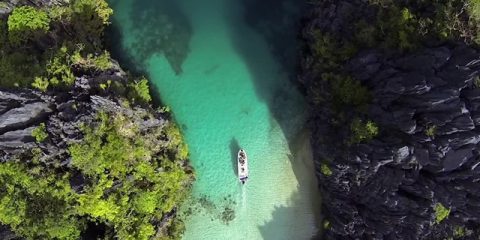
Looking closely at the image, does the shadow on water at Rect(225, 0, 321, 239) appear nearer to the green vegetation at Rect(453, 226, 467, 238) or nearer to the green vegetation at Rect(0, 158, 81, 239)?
the green vegetation at Rect(453, 226, 467, 238)

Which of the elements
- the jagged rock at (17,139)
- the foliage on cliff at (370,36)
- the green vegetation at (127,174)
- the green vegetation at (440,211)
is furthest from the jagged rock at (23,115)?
the green vegetation at (440,211)

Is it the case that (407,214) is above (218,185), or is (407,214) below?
below

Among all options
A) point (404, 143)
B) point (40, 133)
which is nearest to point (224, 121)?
point (40, 133)

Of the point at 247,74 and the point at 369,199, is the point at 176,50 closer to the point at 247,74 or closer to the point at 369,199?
the point at 247,74

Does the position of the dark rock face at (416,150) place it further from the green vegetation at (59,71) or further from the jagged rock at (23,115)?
the jagged rock at (23,115)

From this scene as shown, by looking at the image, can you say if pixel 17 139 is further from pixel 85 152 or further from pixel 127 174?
pixel 127 174

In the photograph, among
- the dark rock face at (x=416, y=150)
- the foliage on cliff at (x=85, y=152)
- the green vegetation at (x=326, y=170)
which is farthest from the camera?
the green vegetation at (x=326, y=170)

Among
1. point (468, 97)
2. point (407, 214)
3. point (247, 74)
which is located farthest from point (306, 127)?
point (468, 97)
